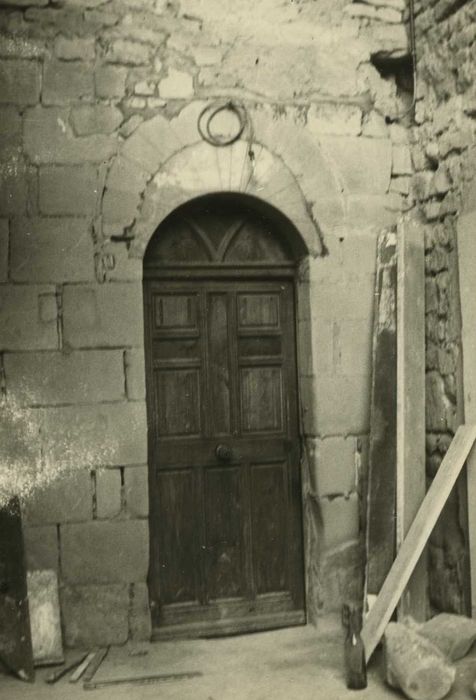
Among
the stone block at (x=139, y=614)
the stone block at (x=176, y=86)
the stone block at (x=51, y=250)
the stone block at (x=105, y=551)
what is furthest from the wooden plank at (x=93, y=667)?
the stone block at (x=176, y=86)

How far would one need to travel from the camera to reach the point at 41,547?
13.2 feet

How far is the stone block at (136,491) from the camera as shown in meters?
4.14

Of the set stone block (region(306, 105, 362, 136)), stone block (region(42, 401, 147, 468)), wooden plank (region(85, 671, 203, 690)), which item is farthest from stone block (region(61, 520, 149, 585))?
stone block (region(306, 105, 362, 136))

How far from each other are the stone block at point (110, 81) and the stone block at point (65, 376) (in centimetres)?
146

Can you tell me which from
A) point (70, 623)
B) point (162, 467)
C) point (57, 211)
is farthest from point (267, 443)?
point (57, 211)

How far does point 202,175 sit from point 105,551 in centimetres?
219

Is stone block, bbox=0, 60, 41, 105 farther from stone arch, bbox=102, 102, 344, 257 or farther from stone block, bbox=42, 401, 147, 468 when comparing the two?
stone block, bbox=42, 401, 147, 468

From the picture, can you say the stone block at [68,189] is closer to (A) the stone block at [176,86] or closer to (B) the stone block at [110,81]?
(B) the stone block at [110,81]

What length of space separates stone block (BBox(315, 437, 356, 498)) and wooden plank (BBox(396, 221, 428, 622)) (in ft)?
1.08

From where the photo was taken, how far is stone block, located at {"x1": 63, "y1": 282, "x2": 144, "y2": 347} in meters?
4.10

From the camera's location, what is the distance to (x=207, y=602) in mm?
4430

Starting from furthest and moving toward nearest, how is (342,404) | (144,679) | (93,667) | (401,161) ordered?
1. (401,161)
2. (342,404)
3. (93,667)
4. (144,679)

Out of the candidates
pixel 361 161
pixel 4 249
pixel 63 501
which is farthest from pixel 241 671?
pixel 361 161

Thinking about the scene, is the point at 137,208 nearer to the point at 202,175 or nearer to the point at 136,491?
the point at 202,175
